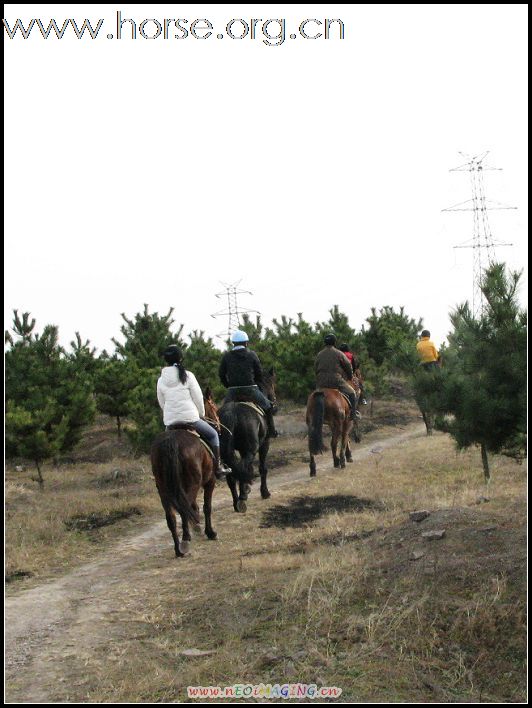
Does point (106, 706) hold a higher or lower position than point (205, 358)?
lower

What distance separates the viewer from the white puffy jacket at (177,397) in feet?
30.8


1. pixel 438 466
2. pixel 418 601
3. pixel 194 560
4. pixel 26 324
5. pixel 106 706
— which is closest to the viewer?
pixel 106 706

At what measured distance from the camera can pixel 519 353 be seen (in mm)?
6973

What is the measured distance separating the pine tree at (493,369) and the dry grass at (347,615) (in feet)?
3.61

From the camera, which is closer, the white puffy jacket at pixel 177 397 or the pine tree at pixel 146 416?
the white puffy jacket at pixel 177 397

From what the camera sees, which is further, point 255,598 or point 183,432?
point 183,432

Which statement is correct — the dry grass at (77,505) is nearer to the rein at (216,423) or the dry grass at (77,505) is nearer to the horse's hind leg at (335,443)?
the horse's hind leg at (335,443)

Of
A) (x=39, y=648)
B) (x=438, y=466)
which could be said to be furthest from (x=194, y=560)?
(x=438, y=466)

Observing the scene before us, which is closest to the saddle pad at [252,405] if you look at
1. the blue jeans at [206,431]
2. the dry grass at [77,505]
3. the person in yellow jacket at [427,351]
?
the blue jeans at [206,431]

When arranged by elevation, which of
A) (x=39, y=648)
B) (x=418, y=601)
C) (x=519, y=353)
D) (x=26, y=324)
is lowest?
(x=39, y=648)

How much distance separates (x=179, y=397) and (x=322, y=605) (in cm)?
388

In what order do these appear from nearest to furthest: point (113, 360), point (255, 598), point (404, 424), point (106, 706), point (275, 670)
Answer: point (106, 706)
point (275, 670)
point (255, 598)
point (113, 360)
point (404, 424)

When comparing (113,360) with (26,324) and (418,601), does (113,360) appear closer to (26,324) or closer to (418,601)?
(26,324)

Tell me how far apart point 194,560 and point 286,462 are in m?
9.22
